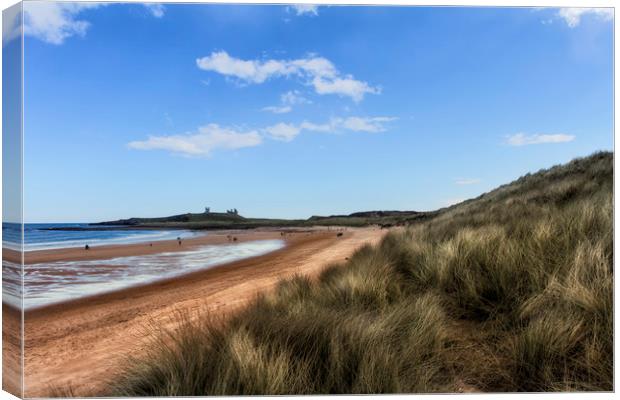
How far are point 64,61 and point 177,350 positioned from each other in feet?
8.36

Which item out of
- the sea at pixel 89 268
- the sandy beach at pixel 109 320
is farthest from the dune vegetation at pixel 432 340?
the sea at pixel 89 268

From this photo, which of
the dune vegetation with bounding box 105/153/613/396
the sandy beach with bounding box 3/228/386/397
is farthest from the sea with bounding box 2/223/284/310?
the dune vegetation with bounding box 105/153/613/396

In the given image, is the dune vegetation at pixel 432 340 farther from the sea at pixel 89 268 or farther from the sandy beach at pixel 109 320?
the sea at pixel 89 268

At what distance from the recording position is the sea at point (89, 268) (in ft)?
9.07

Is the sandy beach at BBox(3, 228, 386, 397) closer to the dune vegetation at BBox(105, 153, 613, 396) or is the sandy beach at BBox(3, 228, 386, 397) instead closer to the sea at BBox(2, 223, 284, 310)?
the sea at BBox(2, 223, 284, 310)

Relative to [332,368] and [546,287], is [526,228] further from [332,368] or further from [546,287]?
[332,368]

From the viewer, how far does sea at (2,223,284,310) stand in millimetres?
2764

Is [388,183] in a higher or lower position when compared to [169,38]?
lower

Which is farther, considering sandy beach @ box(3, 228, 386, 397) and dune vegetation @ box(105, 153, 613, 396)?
sandy beach @ box(3, 228, 386, 397)

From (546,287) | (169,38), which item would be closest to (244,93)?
(169,38)

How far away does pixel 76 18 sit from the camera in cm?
302

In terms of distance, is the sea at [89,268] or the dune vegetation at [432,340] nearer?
the dune vegetation at [432,340]

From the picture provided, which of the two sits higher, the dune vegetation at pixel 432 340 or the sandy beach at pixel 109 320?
the dune vegetation at pixel 432 340

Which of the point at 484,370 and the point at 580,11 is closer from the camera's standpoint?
the point at 484,370
